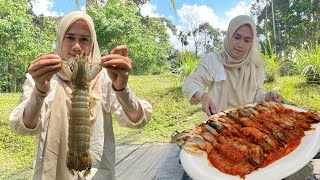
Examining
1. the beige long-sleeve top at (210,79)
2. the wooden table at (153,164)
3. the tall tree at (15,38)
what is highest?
the tall tree at (15,38)

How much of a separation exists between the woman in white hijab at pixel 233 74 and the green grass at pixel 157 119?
3621 mm

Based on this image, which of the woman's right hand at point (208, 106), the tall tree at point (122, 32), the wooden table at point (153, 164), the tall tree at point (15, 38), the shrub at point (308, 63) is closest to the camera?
the woman's right hand at point (208, 106)

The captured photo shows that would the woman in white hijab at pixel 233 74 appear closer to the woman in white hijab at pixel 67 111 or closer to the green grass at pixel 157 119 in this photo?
the woman in white hijab at pixel 67 111

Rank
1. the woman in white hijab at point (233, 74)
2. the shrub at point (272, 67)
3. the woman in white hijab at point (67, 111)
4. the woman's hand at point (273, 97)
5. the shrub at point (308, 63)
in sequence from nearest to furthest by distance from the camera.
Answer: the woman in white hijab at point (67, 111), the woman's hand at point (273, 97), the woman in white hijab at point (233, 74), the shrub at point (308, 63), the shrub at point (272, 67)

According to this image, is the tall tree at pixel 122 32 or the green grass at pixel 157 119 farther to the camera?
the tall tree at pixel 122 32

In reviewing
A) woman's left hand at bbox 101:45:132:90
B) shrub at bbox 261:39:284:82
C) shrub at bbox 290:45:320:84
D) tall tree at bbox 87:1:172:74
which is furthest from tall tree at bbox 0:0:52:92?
woman's left hand at bbox 101:45:132:90

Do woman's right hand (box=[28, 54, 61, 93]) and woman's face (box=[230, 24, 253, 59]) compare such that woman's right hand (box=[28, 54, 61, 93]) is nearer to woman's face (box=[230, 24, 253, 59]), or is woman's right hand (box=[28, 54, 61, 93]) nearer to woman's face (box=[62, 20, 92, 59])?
woman's face (box=[62, 20, 92, 59])

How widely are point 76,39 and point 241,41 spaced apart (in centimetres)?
125

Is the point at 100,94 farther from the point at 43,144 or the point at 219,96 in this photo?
the point at 219,96

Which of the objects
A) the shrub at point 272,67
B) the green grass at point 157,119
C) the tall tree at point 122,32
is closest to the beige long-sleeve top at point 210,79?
the green grass at point 157,119

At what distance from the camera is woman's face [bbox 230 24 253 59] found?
2.34m

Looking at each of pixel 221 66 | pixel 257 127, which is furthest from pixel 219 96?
pixel 257 127

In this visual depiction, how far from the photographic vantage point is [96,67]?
1.15m

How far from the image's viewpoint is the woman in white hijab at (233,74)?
7.59 ft
